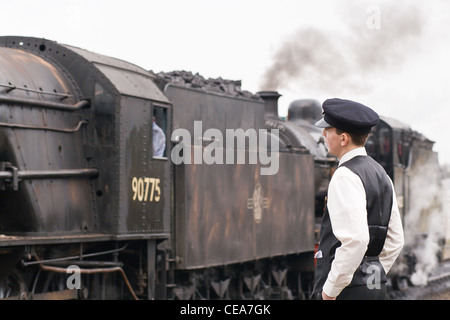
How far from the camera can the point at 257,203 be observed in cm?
1041

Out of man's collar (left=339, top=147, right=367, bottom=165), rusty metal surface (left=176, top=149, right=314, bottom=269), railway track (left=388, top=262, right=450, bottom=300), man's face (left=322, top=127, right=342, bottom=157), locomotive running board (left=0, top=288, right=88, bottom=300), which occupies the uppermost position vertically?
man's face (left=322, top=127, right=342, bottom=157)

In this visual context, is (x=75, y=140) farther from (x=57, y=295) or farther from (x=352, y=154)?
(x=352, y=154)

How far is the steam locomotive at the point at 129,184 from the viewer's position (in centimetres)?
695

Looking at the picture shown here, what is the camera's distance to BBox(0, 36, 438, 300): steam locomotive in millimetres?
6953

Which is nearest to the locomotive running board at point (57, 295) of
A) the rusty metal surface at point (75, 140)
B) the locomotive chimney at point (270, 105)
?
the rusty metal surface at point (75, 140)

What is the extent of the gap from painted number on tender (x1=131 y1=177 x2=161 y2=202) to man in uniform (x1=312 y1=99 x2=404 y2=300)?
15.0ft

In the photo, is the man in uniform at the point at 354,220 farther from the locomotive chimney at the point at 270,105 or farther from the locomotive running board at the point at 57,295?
the locomotive chimney at the point at 270,105

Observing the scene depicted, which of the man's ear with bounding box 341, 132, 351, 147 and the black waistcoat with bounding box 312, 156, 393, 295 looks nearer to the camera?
the black waistcoat with bounding box 312, 156, 393, 295

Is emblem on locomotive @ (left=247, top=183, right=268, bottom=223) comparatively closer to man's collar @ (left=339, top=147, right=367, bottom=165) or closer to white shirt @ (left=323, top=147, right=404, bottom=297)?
man's collar @ (left=339, top=147, right=367, bottom=165)

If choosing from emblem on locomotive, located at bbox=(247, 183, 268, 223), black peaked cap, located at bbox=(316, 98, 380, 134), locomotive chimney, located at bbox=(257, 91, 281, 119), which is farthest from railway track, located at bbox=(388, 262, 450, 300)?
black peaked cap, located at bbox=(316, 98, 380, 134)

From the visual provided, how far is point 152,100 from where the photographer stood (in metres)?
8.25

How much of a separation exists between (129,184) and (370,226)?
4675 mm
